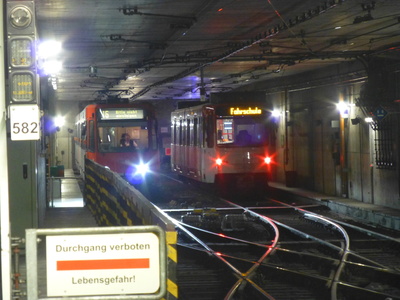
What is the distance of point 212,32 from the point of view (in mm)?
19609

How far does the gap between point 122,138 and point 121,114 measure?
0.95m

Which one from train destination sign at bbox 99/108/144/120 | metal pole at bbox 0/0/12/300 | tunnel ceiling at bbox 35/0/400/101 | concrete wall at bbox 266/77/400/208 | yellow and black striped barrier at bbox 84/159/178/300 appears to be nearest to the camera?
metal pole at bbox 0/0/12/300

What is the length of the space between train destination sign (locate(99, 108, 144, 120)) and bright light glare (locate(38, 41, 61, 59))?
15.1 ft

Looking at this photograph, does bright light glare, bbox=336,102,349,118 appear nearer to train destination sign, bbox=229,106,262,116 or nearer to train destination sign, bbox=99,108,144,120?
train destination sign, bbox=229,106,262,116

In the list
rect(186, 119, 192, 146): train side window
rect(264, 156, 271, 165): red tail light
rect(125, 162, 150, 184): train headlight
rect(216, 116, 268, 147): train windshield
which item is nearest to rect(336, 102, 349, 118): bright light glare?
rect(216, 116, 268, 147): train windshield

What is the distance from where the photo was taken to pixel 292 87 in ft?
103

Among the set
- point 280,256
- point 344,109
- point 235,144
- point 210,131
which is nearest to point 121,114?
point 210,131

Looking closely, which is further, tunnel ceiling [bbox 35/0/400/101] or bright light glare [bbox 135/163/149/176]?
bright light glare [bbox 135/163/149/176]

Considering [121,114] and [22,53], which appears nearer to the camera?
[22,53]

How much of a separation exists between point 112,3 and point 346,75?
12023 mm

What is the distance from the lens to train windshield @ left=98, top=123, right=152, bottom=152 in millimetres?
27672

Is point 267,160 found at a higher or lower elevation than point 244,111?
lower

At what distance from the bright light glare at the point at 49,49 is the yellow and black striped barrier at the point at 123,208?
3496 millimetres

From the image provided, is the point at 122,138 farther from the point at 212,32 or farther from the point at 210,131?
the point at 212,32
